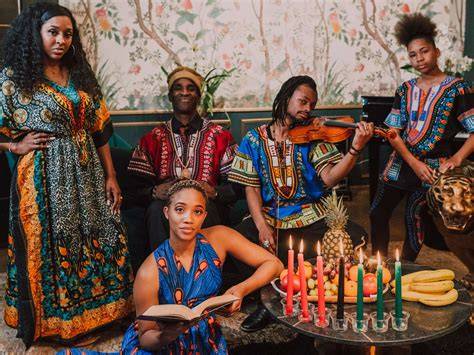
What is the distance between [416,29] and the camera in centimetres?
319

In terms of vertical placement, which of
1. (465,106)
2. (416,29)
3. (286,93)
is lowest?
(465,106)

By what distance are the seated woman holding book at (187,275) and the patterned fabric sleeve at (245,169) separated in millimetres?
831

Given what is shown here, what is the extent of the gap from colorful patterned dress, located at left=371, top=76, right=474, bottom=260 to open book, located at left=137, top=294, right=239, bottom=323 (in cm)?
178

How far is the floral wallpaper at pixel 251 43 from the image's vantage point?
5.45 m

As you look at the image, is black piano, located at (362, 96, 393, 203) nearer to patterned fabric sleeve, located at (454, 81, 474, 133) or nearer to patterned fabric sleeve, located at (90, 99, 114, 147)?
patterned fabric sleeve, located at (454, 81, 474, 133)

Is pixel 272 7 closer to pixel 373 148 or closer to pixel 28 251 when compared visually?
pixel 373 148

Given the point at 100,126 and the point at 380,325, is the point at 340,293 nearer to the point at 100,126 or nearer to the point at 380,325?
the point at 380,325

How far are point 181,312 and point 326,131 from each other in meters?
1.55

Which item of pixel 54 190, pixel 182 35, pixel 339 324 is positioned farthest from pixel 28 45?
pixel 182 35

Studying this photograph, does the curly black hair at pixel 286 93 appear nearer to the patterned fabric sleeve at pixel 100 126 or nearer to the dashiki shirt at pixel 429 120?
the dashiki shirt at pixel 429 120

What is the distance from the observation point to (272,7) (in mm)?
6055

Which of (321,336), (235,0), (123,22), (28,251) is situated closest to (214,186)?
(28,251)

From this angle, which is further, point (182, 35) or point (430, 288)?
point (182, 35)

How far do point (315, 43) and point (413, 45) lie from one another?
319 cm
